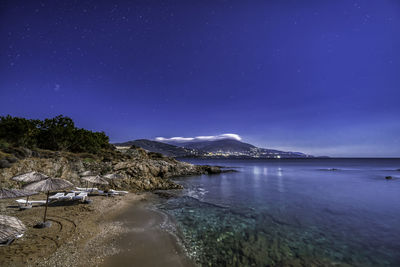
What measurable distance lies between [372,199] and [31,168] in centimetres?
4073

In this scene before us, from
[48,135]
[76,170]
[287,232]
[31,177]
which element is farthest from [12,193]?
[48,135]

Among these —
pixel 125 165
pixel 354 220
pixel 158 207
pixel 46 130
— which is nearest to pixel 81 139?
pixel 46 130

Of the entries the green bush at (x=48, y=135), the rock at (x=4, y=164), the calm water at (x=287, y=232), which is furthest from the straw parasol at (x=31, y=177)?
the green bush at (x=48, y=135)

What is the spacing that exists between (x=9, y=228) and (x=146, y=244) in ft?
17.8

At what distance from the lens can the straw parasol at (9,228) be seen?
4.63 metres

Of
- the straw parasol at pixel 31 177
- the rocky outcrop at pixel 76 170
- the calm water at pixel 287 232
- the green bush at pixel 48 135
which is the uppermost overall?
the green bush at pixel 48 135

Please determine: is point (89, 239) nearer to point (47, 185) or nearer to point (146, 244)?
A: point (146, 244)

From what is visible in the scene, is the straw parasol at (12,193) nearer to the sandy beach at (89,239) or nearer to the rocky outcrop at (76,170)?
the sandy beach at (89,239)

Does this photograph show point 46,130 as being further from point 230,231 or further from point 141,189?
point 230,231

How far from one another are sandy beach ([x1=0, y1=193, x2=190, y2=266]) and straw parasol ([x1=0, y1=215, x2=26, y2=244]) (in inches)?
94.0

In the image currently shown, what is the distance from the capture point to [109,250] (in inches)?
297

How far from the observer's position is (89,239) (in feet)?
27.4

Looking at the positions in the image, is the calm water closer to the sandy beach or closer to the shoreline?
the shoreline

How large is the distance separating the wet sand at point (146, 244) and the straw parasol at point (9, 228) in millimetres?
3275
